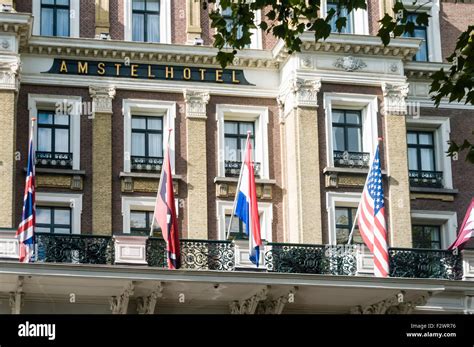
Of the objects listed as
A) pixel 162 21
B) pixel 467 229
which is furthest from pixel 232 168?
pixel 467 229

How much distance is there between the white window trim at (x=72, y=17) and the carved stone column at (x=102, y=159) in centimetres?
197

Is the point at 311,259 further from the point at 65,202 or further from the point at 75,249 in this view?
the point at 65,202

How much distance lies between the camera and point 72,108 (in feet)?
125

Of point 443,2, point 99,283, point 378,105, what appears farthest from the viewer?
point 443,2

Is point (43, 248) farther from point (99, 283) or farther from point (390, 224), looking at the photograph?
point (390, 224)

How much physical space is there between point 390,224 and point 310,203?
8.52 feet

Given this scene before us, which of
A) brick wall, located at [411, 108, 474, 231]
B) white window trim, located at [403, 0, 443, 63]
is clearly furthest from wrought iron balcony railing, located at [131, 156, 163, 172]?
white window trim, located at [403, 0, 443, 63]

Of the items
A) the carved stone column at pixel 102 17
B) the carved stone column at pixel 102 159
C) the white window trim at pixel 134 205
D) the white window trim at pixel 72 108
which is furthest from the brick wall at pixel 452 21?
the white window trim at pixel 72 108

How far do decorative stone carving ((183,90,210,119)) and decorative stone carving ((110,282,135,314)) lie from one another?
6.68 metres

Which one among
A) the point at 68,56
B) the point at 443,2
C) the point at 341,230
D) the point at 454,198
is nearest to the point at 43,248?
the point at 68,56

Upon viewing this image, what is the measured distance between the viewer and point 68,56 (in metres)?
38.2

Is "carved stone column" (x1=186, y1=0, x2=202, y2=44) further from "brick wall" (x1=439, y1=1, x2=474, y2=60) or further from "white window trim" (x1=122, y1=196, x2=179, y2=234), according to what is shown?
"brick wall" (x1=439, y1=1, x2=474, y2=60)

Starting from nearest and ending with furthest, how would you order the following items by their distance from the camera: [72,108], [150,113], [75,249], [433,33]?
[75,249], [72,108], [150,113], [433,33]

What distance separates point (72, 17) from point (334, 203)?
9820 mm
